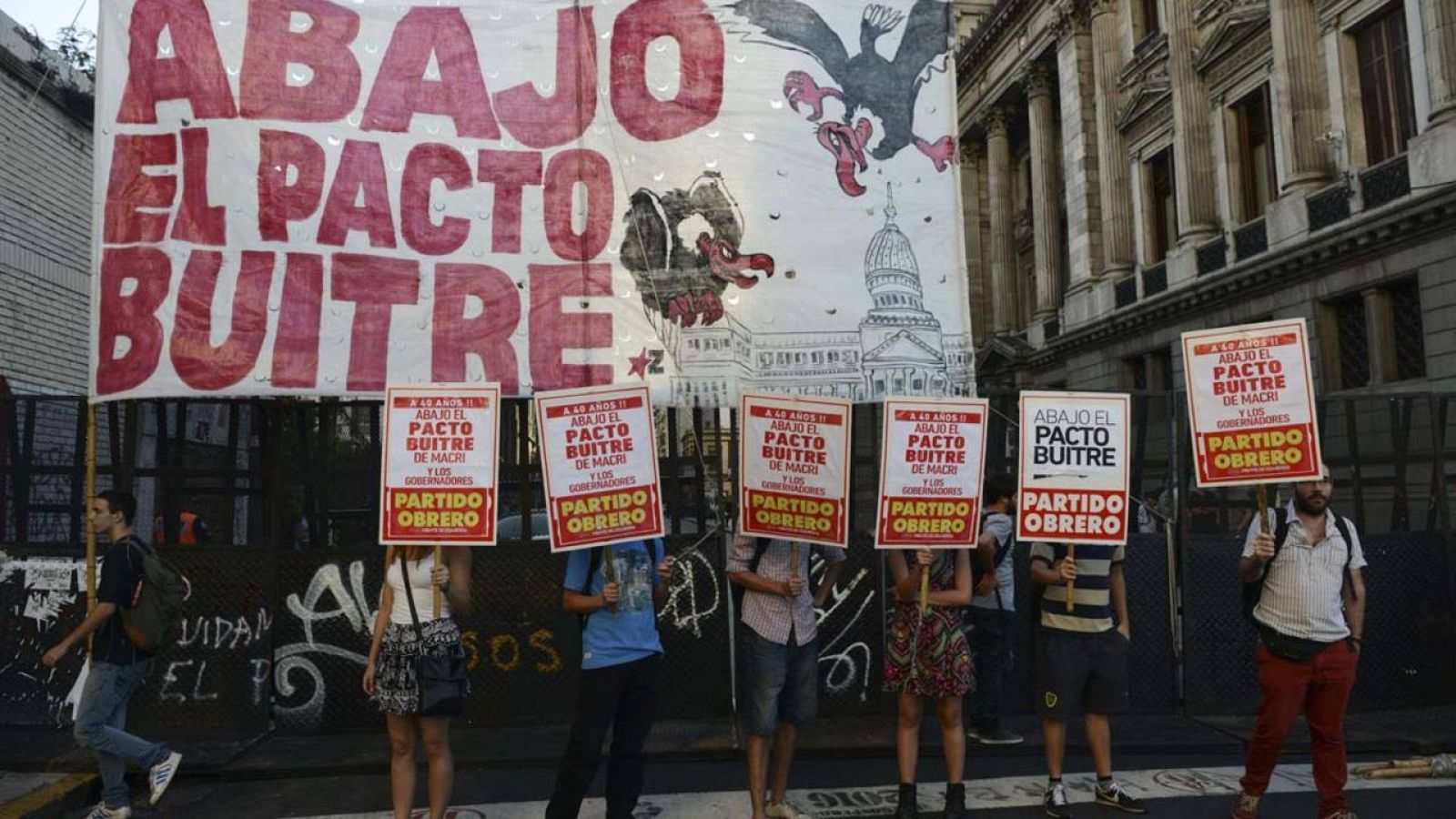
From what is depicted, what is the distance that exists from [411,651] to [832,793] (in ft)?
9.52

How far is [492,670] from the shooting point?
7.74 metres

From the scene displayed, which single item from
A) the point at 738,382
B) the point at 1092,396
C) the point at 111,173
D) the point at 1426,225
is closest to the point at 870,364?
the point at 738,382

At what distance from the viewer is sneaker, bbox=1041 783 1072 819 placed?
5.73 m

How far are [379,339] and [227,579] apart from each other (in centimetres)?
272

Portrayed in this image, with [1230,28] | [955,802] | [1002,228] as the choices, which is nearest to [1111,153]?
[1230,28]

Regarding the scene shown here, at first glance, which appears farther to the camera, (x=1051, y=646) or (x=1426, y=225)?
(x=1426, y=225)

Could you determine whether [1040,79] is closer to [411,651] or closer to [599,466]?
[599,466]

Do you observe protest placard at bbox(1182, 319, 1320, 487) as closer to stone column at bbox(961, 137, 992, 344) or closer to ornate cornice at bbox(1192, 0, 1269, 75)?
ornate cornice at bbox(1192, 0, 1269, 75)

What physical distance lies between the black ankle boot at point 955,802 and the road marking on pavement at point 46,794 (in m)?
5.29

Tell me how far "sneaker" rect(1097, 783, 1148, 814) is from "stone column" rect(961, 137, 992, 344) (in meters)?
37.3

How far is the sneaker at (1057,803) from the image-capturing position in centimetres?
573

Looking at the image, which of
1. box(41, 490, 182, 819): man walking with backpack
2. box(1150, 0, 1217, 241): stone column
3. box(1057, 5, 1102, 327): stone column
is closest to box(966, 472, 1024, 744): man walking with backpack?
box(41, 490, 182, 819): man walking with backpack

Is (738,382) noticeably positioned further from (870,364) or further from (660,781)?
(660,781)

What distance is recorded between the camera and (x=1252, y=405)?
571cm
